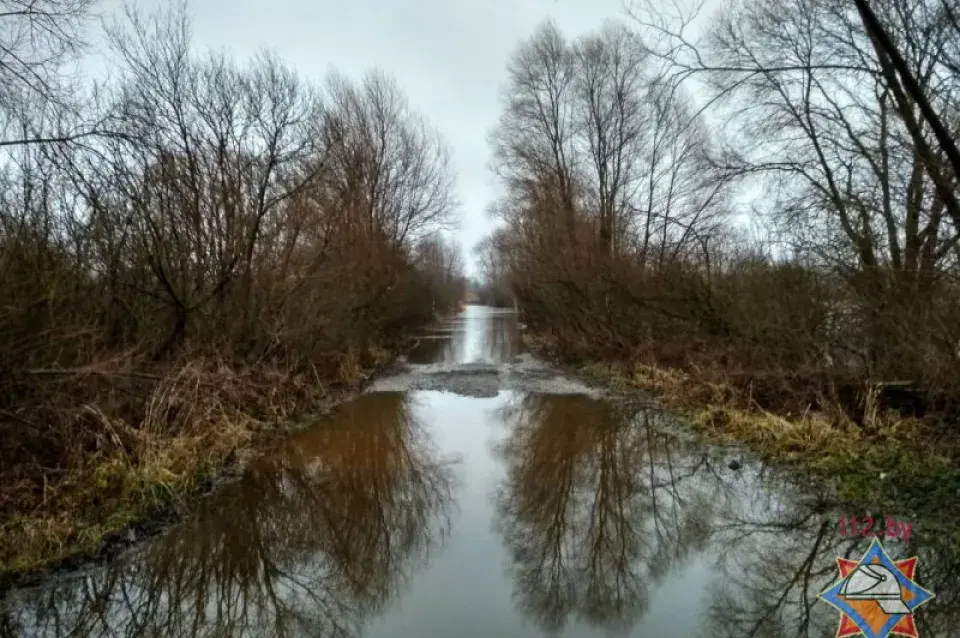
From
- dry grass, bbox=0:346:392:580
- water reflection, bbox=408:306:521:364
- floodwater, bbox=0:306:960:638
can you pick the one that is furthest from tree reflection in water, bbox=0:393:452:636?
water reflection, bbox=408:306:521:364

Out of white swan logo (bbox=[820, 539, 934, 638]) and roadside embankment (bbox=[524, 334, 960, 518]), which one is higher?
roadside embankment (bbox=[524, 334, 960, 518])

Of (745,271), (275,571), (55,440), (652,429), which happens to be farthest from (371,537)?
(745,271)

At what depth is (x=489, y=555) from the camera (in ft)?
18.1

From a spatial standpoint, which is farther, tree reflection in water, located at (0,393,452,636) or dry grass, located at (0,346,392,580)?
dry grass, located at (0,346,392,580)

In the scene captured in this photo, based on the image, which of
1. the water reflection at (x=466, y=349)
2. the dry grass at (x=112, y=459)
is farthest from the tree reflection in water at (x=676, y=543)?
the water reflection at (x=466, y=349)

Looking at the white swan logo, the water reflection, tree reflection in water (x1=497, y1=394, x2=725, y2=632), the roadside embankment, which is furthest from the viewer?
the water reflection

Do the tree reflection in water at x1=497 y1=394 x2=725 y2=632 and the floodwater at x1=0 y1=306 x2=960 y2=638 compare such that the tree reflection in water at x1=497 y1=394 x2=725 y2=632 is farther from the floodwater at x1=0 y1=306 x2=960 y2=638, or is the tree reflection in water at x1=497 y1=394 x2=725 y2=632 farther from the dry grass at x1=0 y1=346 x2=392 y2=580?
the dry grass at x1=0 y1=346 x2=392 y2=580

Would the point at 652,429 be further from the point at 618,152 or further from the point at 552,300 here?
the point at 618,152

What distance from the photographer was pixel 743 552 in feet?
17.7

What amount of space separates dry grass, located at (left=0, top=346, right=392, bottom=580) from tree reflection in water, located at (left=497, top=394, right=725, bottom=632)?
3872mm

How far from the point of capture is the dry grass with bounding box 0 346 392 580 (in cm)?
511

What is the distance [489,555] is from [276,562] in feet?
6.64

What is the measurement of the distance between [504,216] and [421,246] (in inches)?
197

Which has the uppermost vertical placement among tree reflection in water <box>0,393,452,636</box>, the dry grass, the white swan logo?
the dry grass
